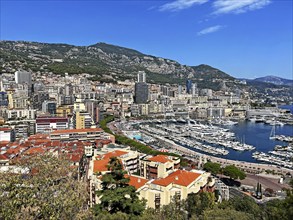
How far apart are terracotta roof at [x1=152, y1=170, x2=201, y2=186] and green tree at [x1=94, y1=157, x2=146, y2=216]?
4.79 metres

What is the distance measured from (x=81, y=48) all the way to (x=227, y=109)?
79.7 meters

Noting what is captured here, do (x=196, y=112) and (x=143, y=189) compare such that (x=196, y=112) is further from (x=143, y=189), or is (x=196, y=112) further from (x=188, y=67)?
(x=188, y=67)

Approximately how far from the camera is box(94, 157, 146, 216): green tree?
7.89m

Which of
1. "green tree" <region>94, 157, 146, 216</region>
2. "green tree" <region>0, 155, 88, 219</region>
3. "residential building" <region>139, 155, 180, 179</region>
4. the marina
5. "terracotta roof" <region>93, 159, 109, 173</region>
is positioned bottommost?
the marina

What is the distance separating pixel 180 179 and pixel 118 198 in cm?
619

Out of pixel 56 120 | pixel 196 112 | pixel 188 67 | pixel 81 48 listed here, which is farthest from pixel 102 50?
pixel 56 120

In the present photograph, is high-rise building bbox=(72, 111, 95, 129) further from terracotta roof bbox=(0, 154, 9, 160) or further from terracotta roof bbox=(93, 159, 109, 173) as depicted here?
terracotta roof bbox=(93, 159, 109, 173)

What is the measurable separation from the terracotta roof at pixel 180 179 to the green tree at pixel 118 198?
479 cm

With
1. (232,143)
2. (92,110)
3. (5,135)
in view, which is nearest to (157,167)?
(5,135)

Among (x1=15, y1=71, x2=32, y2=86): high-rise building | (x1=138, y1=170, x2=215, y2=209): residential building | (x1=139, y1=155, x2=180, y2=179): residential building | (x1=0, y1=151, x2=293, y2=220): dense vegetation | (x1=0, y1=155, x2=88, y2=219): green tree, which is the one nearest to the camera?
(x1=0, y1=155, x2=88, y2=219): green tree

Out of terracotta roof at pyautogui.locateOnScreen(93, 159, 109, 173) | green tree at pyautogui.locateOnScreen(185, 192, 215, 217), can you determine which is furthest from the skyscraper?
green tree at pyautogui.locateOnScreen(185, 192, 215, 217)

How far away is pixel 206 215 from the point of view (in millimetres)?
7773

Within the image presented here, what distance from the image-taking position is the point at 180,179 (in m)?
13.5

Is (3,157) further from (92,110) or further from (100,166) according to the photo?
(92,110)
